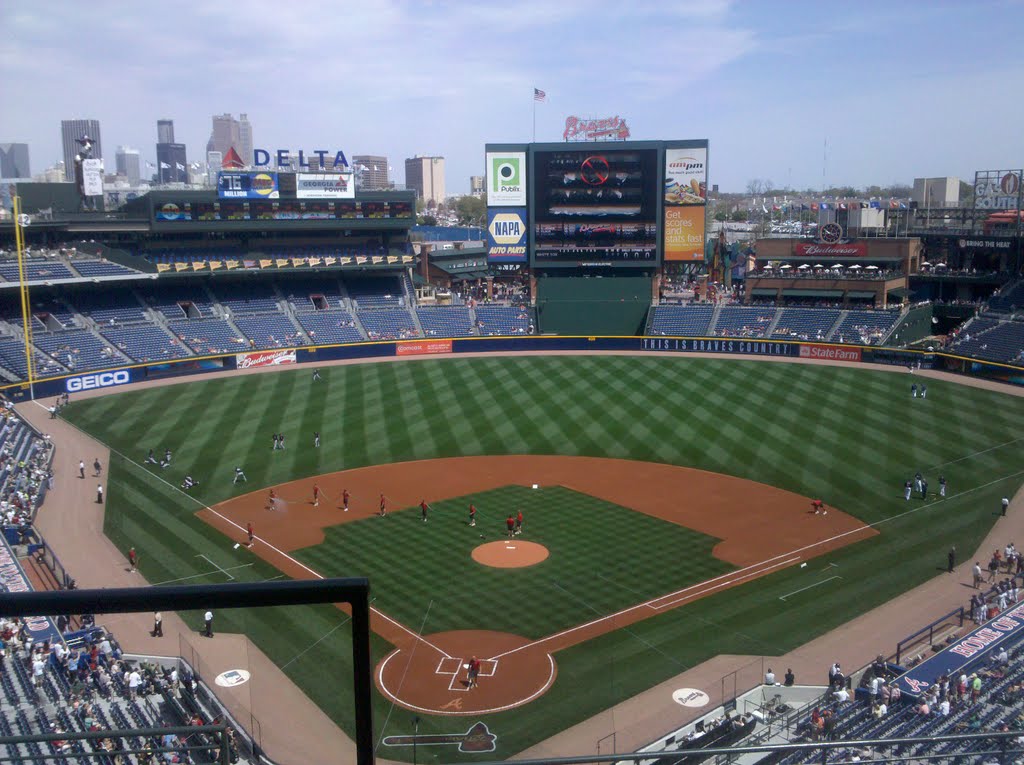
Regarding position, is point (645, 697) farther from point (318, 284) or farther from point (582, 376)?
point (318, 284)

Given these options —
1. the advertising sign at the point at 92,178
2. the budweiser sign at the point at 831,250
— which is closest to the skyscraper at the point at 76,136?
the advertising sign at the point at 92,178

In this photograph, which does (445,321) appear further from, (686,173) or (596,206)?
(686,173)

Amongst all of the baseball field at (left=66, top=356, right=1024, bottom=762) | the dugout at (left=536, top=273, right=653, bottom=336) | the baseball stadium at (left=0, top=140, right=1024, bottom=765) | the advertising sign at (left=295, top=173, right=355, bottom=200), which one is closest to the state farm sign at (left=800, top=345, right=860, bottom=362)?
the baseball stadium at (left=0, top=140, right=1024, bottom=765)

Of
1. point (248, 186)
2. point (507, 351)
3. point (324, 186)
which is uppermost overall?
point (324, 186)

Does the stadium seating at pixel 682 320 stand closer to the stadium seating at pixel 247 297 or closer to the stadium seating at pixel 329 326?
the stadium seating at pixel 329 326

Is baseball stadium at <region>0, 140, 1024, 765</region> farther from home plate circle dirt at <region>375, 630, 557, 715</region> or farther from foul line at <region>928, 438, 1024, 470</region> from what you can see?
foul line at <region>928, 438, 1024, 470</region>

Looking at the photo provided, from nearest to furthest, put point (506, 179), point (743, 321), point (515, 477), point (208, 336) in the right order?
point (515, 477) < point (208, 336) < point (743, 321) < point (506, 179)

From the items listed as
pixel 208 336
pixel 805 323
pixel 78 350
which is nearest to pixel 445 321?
pixel 208 336

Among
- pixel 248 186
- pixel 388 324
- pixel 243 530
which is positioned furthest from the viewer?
pixel 388 324

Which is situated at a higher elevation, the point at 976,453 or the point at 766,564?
the point at 976,453
